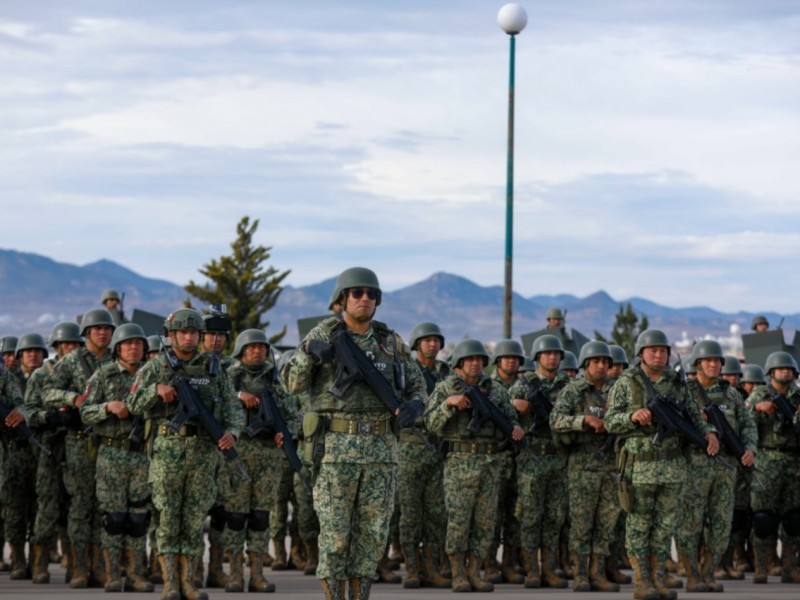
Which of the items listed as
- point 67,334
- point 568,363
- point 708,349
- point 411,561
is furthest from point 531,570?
point 67,334

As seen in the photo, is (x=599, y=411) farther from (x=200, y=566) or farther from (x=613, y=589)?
(x=200, y=566)

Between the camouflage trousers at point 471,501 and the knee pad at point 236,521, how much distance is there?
1.83 meters

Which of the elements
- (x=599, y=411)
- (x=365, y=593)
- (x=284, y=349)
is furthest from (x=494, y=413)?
(x=284, y=349)

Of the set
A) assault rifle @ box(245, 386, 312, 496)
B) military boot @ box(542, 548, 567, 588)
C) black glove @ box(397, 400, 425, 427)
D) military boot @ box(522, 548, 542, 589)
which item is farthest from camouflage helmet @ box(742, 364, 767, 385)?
black glove @ box(397, 400, 425, 427)

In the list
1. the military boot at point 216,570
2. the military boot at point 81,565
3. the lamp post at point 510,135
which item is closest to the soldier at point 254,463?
the military boot at point 216,570

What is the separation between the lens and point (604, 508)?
47.0ft

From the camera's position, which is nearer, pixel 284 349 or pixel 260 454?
pixel 260 454

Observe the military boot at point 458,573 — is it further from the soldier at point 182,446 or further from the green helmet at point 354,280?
the green helmet at point 354,280

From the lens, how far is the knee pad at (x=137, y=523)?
514 inches

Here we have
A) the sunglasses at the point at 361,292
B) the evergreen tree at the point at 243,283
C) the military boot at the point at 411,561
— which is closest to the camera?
the sunglasses at the point at 361,292

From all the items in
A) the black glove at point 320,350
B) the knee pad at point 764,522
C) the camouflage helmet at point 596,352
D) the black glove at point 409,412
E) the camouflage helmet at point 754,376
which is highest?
the camouflage helmet at point 596,352

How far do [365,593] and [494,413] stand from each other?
3.87m

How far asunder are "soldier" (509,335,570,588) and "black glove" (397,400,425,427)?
15.4ft

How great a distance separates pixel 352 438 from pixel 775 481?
700cm
